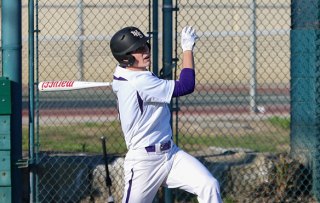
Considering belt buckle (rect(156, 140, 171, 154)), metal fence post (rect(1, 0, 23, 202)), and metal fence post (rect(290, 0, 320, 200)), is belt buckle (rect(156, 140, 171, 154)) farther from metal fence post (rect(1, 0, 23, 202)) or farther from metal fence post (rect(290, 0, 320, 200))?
metal fence post (rect(290, 0, 320, 200))

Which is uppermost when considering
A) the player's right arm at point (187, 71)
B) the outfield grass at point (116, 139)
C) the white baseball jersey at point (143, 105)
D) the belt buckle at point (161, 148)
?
the player's right arm at point (187, 71)

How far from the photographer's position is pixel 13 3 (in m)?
7.43

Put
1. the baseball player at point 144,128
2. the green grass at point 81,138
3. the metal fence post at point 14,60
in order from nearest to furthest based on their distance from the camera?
1. the baseball player at point 144,128
2. the metal fence post at point 14,60
3. the green grass at point 81,138

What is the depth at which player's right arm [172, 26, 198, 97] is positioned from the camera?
613cm

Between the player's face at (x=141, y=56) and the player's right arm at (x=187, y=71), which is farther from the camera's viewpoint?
the player's face at (x=141, y=56)

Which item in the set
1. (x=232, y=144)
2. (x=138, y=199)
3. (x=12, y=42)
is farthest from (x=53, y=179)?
(x=232, y=144)

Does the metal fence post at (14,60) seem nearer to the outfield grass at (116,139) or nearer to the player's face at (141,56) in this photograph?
the player's face at (141,56)

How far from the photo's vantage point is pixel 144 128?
20.7ft

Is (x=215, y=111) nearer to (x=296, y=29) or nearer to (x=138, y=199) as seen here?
(x=296, y=29)

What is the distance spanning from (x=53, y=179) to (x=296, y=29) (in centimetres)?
274

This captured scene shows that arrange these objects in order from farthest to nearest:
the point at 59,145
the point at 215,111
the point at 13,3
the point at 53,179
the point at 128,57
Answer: the point at 215,111 < the point at 59,145 < the point at 53,179 < the point at 13,3 < the point at 128,57

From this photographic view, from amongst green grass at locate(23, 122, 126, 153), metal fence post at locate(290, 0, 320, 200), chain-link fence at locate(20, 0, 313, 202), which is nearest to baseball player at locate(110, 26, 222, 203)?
chain-link fence at locate(20, 0, 313, 202)

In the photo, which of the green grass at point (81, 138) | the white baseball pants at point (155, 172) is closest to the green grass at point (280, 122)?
the green grass at point (81, 138)

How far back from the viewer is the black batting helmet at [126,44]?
6.29 metres
